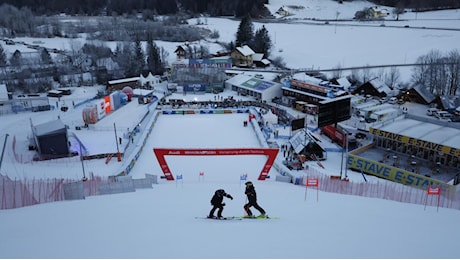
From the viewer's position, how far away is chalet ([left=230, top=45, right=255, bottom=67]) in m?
43.1

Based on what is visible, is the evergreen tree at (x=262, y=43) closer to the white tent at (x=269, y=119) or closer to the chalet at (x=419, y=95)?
the chalet at (x=419, y=95)

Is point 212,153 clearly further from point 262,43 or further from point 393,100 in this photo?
point 262,43

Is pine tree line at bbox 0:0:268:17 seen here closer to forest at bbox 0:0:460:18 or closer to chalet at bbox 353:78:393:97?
forest at bbox 0:0:460:18

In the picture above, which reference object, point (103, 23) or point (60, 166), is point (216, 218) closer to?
point (60, 166)

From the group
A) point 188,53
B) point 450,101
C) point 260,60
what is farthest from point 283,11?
point 450,101

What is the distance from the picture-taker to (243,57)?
4331 cm

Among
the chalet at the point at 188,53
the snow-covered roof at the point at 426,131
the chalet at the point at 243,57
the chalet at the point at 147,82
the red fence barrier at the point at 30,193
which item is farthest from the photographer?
the chalet at the point at 188,53

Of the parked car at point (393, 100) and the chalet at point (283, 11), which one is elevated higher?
the chalet at point (283, 11)

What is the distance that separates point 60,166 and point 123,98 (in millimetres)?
10272

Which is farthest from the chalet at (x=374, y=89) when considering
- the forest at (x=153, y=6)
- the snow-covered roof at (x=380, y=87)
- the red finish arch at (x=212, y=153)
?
the forest at (x=153, y=6)

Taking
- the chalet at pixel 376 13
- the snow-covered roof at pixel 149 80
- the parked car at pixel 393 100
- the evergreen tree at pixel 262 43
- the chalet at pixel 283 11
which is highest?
the chalet at pixel 283 11

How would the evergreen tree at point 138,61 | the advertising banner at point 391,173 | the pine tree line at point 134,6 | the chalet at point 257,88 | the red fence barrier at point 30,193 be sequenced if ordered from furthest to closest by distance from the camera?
1. the pine tree line at point 134,6
2. the evergreen tree at point 138,61
3. the chalet at point 257,88
4. the advertising banner at point 391,173
5. the red fence barrier at point 30,193

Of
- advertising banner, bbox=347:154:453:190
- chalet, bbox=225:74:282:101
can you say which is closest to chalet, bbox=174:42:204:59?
chalet, bbox=225:74:282:101

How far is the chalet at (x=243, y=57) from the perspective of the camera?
43125 millimetres
